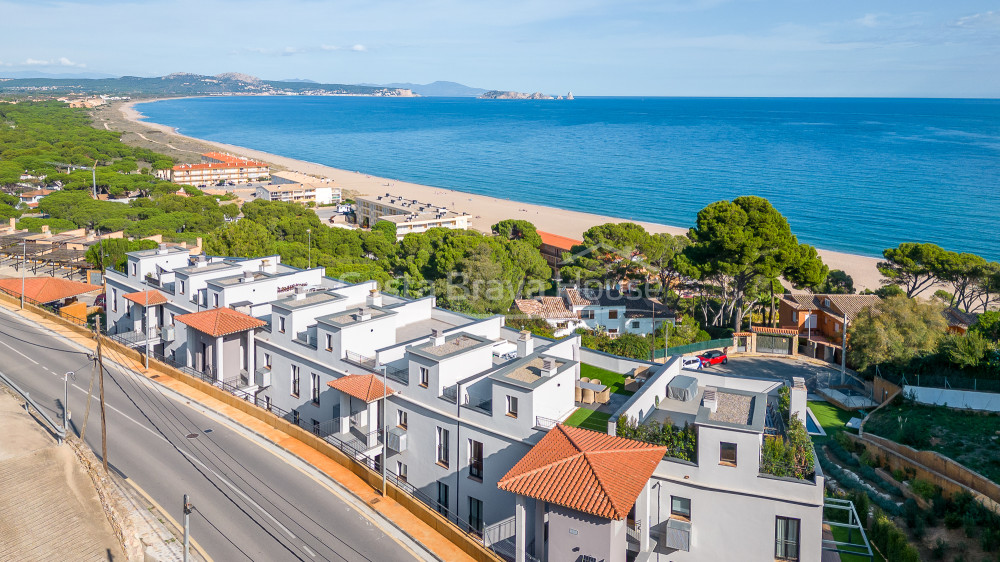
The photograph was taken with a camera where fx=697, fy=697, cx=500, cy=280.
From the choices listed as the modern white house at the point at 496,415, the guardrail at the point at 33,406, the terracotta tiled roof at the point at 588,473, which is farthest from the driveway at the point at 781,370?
the guardrail at the point at 33,406

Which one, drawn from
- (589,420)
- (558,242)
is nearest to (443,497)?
(589,420)

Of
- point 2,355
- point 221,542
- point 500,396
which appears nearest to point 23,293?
point 2,355

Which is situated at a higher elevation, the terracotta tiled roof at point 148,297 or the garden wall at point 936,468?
the terracotta tiled roof at point 148,297

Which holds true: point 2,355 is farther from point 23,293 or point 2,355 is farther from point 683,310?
point 683,310

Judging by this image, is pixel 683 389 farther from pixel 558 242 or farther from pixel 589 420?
pixel 558 242

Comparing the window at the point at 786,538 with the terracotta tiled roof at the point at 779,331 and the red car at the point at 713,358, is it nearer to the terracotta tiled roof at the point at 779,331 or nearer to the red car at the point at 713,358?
the red car at the point at 713,358

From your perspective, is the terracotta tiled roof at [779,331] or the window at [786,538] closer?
the window at [786,538]
